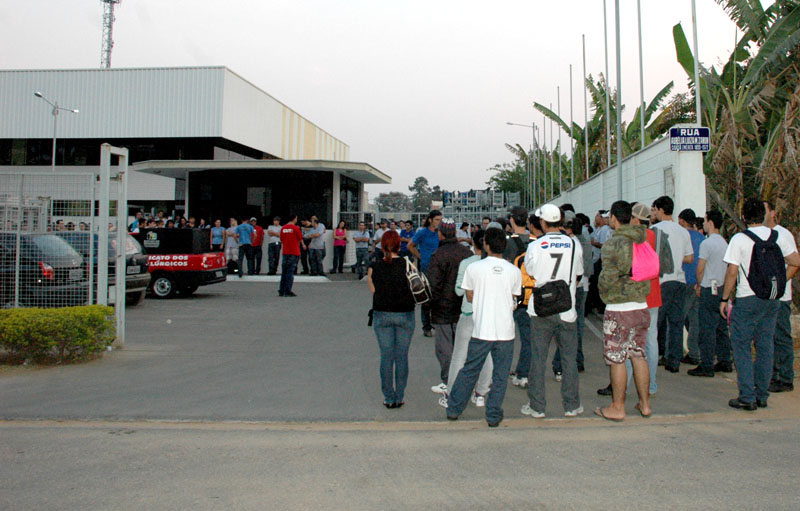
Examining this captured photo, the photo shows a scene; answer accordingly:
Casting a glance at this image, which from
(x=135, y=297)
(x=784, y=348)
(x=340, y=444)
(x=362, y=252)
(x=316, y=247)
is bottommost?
(x=340, y=444)

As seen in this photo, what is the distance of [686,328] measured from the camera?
9.61 metres

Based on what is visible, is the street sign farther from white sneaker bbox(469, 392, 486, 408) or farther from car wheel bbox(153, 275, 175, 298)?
car wheel bbox(153, 275, 175, 298)

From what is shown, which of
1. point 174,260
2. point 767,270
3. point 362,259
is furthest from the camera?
point 362,259

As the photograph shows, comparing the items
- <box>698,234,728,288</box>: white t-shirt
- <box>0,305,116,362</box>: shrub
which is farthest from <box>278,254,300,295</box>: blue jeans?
<box>698,234,728,288</box>: white t-shirt

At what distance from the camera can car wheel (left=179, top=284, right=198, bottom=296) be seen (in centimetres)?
1648

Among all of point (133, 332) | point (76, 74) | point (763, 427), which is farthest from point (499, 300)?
point (76, 74)

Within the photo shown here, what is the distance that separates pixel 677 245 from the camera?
26.1 feet

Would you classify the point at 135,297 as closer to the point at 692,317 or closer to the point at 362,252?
the point at 362,252

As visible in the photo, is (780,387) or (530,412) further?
(780,387)

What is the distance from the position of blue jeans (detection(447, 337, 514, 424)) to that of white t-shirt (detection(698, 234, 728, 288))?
3.24 meters

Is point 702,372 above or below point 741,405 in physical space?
above

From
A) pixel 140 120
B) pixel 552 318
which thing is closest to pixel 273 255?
pixel 552 318

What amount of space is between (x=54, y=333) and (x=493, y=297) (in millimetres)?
5956

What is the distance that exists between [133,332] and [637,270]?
8.62 metres
